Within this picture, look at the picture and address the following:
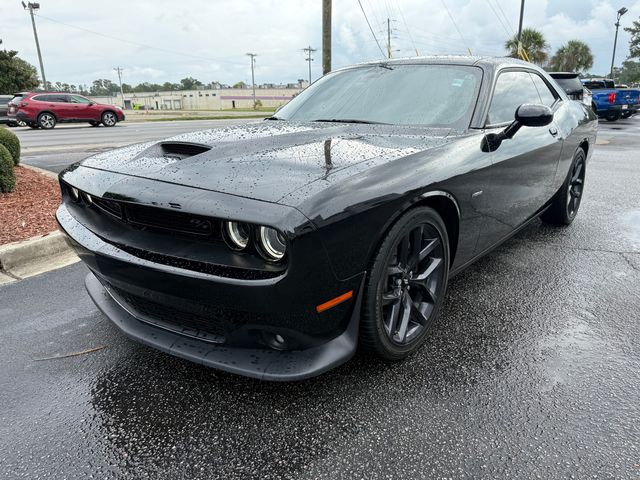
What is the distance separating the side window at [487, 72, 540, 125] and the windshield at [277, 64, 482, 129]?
18 centimetres

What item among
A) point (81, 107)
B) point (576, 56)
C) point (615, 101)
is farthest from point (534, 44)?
point (81, 107)

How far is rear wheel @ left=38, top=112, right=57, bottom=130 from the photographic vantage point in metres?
19.0

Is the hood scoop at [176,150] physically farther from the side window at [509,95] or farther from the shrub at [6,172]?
the shrub at [6,172]

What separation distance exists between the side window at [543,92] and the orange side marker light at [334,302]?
297 cm

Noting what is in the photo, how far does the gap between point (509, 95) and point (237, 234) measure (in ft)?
8.11

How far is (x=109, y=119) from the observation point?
21219 millimetres

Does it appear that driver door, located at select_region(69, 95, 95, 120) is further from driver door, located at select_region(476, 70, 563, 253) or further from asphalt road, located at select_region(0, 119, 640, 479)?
driver door, located at select_region(476, 70, 563, 253)

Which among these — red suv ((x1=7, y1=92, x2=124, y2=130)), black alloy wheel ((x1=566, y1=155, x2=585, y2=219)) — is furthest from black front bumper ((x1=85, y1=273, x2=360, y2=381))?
red suv ((x1=7, y1=92, x2=124, y2=130))

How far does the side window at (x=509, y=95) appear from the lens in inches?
121

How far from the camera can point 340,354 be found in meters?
1.95

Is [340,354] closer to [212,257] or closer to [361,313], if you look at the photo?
[361,313]

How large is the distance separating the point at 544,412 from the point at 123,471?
1.68 metres

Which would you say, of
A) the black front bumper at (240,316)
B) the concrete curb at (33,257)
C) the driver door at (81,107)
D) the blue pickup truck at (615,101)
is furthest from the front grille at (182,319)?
the blue pickup truck at (615,101)

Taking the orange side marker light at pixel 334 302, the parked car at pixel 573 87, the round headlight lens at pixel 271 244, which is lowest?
the orange side marker light at pixel 334 302
